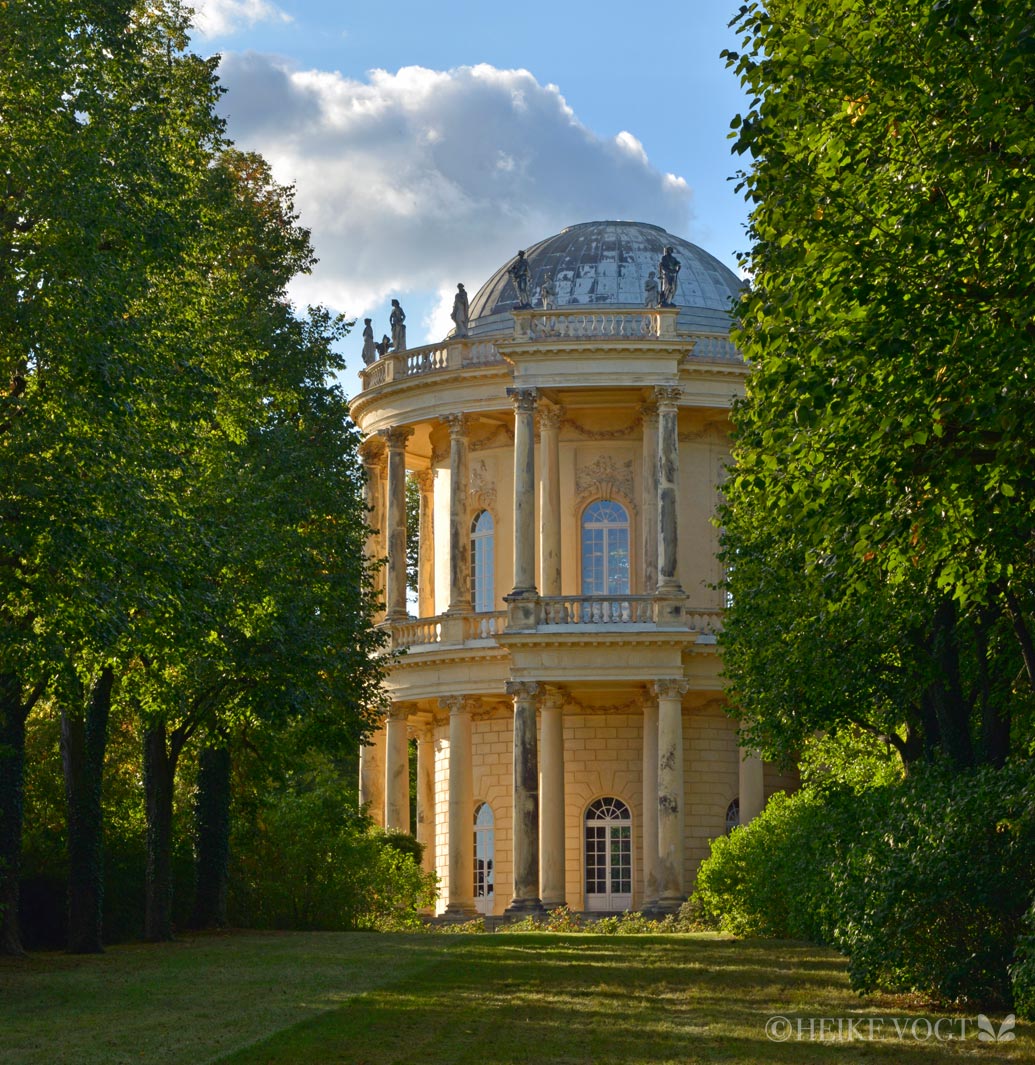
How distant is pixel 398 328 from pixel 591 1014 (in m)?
35.9

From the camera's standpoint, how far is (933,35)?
1584 centimetres

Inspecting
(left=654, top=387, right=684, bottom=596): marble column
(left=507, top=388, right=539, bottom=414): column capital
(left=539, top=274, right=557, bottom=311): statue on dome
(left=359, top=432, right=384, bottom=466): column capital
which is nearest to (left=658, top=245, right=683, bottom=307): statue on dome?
(left=654, top=387, right=684, bottom=596): marble column

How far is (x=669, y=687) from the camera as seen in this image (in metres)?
47.4

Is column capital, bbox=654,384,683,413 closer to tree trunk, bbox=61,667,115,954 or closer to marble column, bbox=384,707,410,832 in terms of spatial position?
marble column, bbox=384,707,410,832

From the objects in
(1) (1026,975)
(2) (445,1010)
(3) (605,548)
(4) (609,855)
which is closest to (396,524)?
(3) (605,548)

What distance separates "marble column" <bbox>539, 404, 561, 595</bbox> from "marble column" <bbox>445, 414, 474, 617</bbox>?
7.29 feet

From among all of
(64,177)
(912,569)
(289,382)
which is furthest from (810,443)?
(289,382)

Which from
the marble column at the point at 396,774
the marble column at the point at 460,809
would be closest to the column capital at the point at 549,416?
the marble column at the point at 460,809

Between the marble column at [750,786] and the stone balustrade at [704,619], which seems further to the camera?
the stone balustrade at [704,619]

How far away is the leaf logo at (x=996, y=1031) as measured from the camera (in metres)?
A: 17.1

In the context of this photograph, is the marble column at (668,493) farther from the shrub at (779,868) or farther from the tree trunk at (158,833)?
the tree trunk at (158,833)

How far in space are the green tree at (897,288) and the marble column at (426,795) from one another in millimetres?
33463

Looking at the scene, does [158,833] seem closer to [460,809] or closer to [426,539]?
[460,809]

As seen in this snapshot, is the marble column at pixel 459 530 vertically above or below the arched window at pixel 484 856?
above
